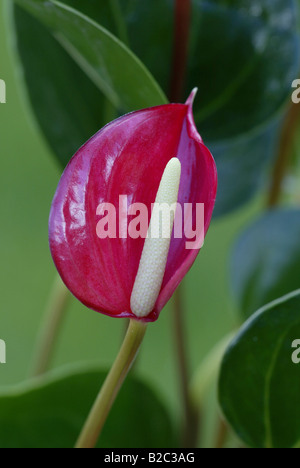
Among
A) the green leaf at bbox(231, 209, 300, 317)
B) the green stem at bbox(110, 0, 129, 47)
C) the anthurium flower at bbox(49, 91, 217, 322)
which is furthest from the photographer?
the green leaf at bbox(231, 209, 300, 317)

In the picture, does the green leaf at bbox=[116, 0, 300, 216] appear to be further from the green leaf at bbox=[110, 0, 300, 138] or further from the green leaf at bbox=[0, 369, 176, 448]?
the green leaf at bbox=[0, 369, 176, 448]

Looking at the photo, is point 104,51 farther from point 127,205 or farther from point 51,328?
point 51,328

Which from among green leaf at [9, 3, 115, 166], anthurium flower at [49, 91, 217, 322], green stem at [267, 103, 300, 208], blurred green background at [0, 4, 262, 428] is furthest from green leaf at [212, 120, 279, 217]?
blurred green background at [0, 4, 262, 428]

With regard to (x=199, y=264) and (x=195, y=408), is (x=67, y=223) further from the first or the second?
(x=199, y=264)

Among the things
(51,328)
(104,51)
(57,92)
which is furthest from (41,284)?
(104,51)

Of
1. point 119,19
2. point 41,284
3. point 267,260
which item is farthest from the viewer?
point 41,284

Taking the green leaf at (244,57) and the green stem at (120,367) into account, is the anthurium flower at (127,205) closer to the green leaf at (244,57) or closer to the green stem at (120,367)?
the green stem at (120,367)
